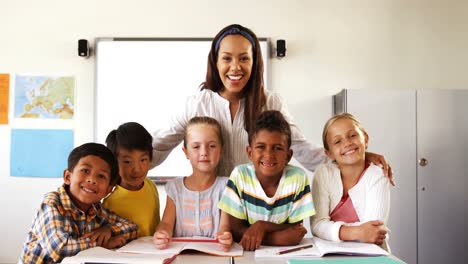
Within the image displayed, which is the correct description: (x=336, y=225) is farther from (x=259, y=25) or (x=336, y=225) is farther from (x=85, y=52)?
(x=85, y=52)

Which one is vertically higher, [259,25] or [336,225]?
[259,25]

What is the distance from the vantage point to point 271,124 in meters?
1.48

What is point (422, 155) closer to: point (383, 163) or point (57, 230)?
point (383, 163)

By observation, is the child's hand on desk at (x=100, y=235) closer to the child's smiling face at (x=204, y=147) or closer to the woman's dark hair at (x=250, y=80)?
the child's smiling face at (x=204, y=147)

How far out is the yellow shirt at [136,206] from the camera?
154cm

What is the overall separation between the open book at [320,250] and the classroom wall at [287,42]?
2.12 metres

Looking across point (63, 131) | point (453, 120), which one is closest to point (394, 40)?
point (453, 120)

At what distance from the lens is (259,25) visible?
3.42 m

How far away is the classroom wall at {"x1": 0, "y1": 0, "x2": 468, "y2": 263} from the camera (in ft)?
11.2

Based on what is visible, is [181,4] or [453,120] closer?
[453,120]

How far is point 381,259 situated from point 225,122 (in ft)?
2.62

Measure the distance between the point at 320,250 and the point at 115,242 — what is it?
659 millimetres

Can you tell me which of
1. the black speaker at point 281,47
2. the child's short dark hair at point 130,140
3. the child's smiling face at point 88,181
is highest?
the black speaker at point 281,47

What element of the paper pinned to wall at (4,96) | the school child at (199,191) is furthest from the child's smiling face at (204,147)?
the paper pinned to wall at (4,96)
